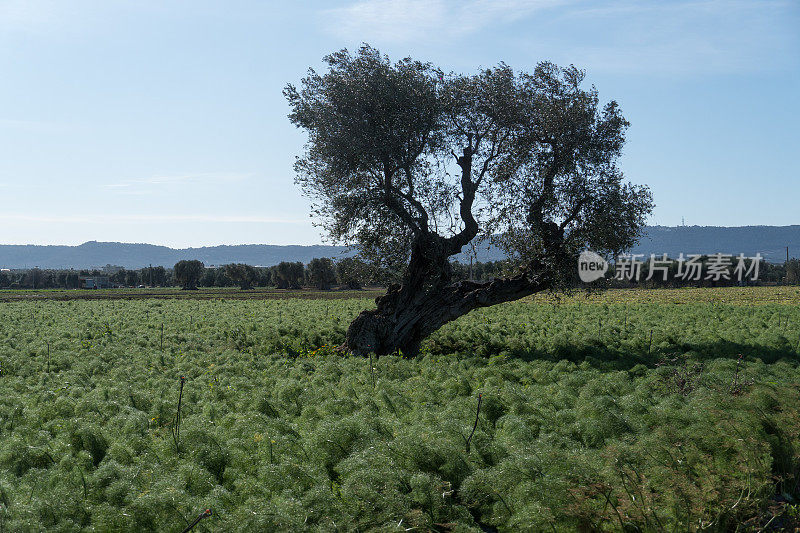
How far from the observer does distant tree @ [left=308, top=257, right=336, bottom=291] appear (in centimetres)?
11394

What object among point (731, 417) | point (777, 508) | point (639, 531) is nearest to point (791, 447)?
point (731, 417)

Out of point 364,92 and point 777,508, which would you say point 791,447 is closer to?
point 777,508

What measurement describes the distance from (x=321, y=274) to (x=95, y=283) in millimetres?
64061

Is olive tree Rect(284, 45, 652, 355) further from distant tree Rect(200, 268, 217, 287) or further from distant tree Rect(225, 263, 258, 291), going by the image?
distant tree Rect(200, 268, 217, 287)

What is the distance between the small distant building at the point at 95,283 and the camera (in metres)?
130

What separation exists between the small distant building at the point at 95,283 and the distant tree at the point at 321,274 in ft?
176

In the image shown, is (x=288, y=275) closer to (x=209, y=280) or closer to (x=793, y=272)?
(x=209, y=280)

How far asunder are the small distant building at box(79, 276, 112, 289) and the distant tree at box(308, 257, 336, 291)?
176ft

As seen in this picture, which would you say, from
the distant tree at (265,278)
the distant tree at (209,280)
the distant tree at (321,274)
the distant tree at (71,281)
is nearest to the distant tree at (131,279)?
the distant tree at (71,281)

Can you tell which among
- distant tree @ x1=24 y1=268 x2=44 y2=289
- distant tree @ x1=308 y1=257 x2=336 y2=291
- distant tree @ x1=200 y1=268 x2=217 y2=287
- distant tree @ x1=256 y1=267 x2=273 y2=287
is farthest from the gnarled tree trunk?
distant tree @ x1=24 y1=268 x2=44 y2=289

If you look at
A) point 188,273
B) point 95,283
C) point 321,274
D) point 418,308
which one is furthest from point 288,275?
point 418,308

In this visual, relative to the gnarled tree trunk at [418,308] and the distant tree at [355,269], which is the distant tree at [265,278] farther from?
the gnarled tree trunk at [418,308]

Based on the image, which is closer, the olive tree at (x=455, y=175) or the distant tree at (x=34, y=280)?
the olive tree at (x=455, y=175)

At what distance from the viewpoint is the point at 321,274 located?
114875 millimetres
